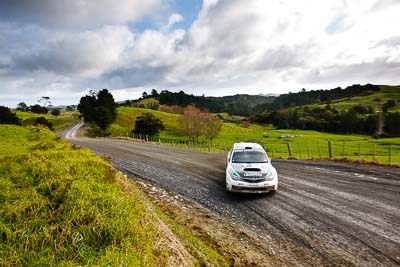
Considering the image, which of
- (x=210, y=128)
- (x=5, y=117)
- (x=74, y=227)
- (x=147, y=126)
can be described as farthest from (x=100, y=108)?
(x=74, y=227)

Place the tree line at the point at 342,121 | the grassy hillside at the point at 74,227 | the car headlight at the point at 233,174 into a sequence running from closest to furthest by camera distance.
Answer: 1. the grassy hillside at the point at 74,227
2. the car headlight at the point at 233,174
3. the tree line at the point at 342,121

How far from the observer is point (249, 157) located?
11.7m

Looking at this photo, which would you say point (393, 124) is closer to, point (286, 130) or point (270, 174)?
point (286, 130)

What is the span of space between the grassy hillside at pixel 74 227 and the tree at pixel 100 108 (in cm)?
6035

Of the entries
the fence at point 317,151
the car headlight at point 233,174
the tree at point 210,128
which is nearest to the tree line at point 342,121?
the fence at point 317,151

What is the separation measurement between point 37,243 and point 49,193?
162 centimetres

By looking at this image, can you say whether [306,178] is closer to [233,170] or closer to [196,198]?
[233,170]

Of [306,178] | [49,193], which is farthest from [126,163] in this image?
[49,193]

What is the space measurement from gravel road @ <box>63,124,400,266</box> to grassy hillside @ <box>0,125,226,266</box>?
7.47ft

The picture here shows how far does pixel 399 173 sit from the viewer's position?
44.3 feet

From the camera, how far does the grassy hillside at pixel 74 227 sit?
3.45m

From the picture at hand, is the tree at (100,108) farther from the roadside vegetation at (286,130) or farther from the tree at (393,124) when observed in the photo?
the tree at (393,124)

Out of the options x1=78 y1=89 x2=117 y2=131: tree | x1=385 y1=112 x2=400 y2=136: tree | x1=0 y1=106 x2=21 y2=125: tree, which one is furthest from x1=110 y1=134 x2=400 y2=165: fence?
x1=385 y1=112 x2=400 y2=136: tree

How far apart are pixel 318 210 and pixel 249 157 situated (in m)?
3.92
